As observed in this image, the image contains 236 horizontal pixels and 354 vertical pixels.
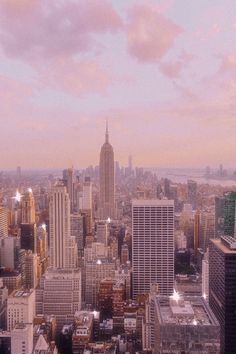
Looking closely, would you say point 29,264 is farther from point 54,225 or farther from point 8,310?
point 8,310

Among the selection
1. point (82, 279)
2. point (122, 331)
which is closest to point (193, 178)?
point (122, 331)

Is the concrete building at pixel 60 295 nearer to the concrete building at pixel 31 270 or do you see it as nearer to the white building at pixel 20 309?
the concrete building at pixel 31 270

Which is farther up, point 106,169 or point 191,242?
point 106,169

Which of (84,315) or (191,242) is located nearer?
(84,315)

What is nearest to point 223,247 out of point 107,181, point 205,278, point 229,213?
point 205,278

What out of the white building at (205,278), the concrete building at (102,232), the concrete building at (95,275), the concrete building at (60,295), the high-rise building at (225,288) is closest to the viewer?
the high-rise building at (225,288)

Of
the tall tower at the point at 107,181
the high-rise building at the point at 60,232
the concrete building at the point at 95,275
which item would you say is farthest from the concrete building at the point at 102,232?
the concrete building at the point at 95,275

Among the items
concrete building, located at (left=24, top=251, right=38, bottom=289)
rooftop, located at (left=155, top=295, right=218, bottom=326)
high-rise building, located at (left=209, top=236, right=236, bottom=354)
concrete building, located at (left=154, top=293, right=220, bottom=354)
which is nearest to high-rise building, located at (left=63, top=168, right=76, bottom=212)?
concrete building, located at (left=24, top=251, right=38, bottom=289)
